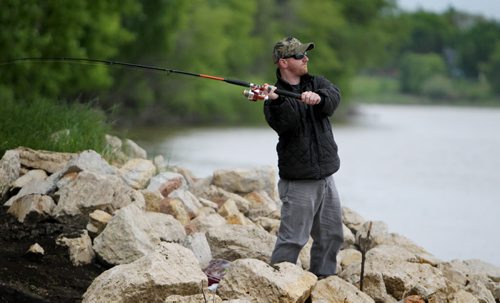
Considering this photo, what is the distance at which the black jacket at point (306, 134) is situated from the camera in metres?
5.54

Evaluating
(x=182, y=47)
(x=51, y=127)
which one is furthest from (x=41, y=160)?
(x=182, y=47)

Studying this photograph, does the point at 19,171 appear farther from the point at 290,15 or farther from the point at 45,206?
the point at 290,15

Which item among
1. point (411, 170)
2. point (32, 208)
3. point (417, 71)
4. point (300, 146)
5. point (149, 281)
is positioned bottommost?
point (417, 71)

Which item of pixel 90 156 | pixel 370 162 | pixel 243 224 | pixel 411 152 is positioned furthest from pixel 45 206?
pixel 411 152

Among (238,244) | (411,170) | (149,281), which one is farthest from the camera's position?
(411,170)

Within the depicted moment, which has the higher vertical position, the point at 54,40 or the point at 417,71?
the point at 54,40

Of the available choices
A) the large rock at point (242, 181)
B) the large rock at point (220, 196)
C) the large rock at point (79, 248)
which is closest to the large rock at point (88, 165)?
the large rock at point (79, 248)

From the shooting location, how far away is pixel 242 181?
8.83 metres

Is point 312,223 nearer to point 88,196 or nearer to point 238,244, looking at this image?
point 238,244

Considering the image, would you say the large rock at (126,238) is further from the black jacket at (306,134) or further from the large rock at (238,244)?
the black jacket at (306,134)

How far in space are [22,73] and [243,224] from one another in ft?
38.0

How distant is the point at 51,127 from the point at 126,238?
9.94 feet

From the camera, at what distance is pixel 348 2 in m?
54.0

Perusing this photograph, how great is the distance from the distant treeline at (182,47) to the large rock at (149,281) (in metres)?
4.95
